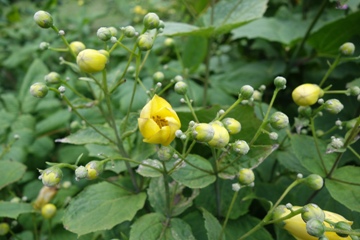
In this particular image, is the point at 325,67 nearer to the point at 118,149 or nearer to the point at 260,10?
the point at 260,10

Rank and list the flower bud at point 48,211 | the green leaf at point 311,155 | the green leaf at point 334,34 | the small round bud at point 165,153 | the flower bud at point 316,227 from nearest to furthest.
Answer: the flower bud at point 316,227, the small round bud at point 165,153, the green leaf at point 311,155, the flower bud at point 48,211, the green leaf at point 334,34

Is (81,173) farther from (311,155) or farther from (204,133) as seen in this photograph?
(311,155)

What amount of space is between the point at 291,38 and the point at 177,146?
756 millimetres

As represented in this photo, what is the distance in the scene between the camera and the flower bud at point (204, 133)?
26.0 inches

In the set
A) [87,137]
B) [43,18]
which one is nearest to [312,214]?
[87,137]

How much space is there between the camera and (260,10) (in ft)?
4.02

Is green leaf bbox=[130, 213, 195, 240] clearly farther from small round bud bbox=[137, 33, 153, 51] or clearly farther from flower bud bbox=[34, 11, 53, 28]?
flower bud bbox=[34, 11, 53, 28]

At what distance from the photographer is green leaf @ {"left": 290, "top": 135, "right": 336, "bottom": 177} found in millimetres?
934

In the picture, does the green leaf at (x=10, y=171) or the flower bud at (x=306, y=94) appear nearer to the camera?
the flower bud at (x=306, y=94)

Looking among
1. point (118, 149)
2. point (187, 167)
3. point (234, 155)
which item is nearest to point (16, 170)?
point (118, 149)

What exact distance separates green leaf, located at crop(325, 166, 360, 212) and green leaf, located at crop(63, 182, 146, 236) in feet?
1.58

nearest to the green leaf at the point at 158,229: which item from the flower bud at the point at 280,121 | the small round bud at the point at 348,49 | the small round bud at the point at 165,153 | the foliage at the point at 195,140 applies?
the foliage at the point at 195,140

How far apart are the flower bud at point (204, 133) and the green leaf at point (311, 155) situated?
14.9 inches

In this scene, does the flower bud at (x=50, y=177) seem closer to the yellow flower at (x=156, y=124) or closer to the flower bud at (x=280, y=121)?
the yellow flower at (x=156, y=124)
